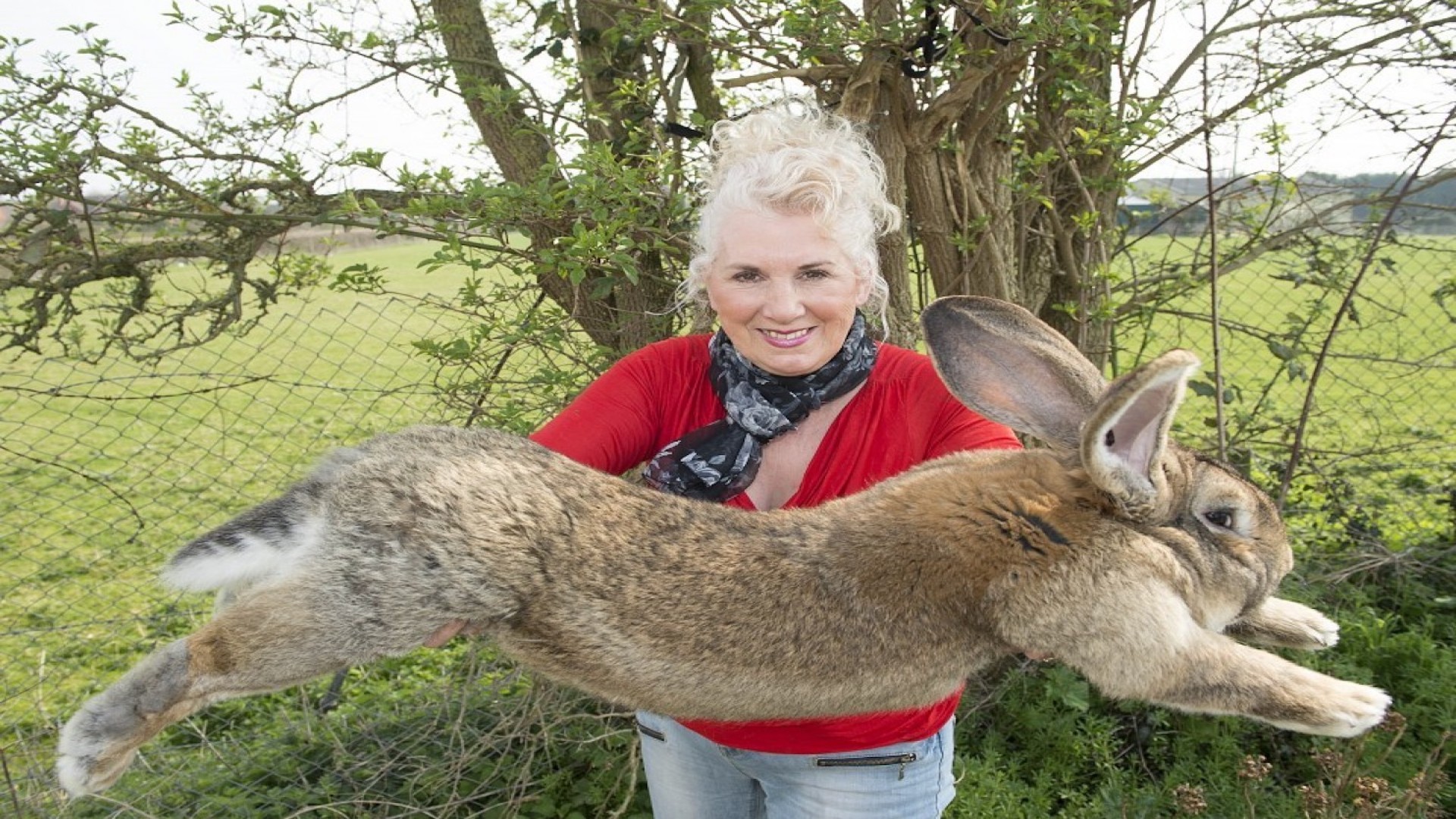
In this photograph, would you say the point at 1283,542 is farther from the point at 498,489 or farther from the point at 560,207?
the point at 560,207

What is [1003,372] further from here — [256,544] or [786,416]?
[256,544]

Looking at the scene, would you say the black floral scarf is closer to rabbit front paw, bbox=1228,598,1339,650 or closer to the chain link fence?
rabbit front paw, bbox=1228,598,1339,650

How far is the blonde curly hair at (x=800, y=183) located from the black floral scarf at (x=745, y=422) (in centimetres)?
27

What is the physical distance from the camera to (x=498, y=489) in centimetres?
222

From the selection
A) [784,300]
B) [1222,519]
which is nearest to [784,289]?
[784,300]

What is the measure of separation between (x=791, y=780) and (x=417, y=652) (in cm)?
313

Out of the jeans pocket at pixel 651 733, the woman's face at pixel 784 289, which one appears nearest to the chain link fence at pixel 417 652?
the jeans pocket at pixel 651 733

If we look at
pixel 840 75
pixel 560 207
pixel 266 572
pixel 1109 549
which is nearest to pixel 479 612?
pixel 266 572

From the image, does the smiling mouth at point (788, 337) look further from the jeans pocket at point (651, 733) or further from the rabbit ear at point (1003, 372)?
the jeans pocket at point (651, 733)

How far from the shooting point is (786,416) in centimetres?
271

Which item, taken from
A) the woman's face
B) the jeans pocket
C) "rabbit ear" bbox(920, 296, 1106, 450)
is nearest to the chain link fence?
the jeans pocket

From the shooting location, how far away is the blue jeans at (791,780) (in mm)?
2535

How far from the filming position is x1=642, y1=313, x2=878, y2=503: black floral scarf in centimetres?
266

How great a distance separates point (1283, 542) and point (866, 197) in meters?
1.34
